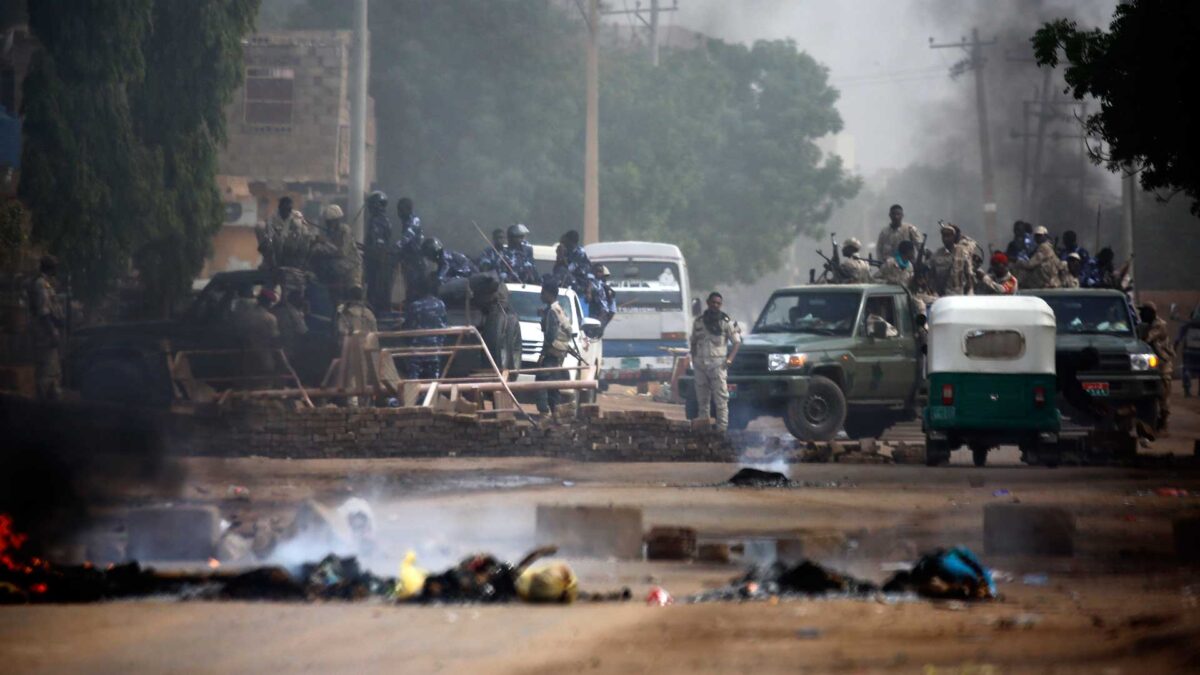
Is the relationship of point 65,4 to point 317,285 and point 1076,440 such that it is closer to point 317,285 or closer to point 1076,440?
point 317,285

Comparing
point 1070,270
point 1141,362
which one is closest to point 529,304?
point 1070,270

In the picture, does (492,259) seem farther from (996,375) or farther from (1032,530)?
(1032,530)

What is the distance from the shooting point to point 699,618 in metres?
8.43

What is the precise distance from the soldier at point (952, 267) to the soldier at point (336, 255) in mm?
7086

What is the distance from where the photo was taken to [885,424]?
20.1m

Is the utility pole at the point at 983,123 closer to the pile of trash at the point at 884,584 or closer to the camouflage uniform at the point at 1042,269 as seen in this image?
the camouflage uniform at the point at 1042,269

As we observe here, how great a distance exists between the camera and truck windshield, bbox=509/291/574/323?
2328 centimetres

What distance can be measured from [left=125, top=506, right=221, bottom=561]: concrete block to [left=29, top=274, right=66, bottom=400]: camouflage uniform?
914cm

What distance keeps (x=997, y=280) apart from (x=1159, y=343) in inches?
126

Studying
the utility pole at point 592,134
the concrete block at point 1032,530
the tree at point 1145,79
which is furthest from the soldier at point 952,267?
the utility pole at point 592,134

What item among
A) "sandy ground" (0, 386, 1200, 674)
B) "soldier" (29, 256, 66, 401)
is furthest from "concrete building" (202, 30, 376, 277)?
"sandy ground" (0, 386, 1200, 674)

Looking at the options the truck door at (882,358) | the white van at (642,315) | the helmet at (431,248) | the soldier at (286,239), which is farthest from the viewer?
the white van at (642,315)

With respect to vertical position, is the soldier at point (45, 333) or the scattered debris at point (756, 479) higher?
the soldier at point (45, 333)

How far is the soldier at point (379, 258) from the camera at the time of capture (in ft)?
70.2
